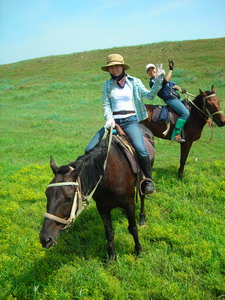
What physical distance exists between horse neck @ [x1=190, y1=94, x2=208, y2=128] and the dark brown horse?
152 inches

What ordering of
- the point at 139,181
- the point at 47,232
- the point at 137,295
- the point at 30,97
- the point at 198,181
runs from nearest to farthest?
→ the point at 47,232 → the point at 137,295 → the point at 139,181 → the point at 198,181 → the point at 30,97

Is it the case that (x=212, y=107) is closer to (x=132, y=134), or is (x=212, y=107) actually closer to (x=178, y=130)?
(x=178, y=130)

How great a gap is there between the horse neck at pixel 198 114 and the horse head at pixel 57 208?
5353 millimetres

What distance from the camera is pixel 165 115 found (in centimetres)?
730

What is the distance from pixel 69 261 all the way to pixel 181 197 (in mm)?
3076

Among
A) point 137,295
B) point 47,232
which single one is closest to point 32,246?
point 47,232

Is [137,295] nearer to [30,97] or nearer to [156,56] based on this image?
[30,97]

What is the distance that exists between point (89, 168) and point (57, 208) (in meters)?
0.71

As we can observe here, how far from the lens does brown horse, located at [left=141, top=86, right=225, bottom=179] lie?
6.97 meters

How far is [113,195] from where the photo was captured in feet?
12.4

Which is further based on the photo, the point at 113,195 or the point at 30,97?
the point at 30,97

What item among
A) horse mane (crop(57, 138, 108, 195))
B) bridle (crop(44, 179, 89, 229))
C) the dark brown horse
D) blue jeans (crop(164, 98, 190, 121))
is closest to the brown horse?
blue jeans (crop(164, 98, 190, 121))

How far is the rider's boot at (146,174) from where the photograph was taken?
441 centimetres

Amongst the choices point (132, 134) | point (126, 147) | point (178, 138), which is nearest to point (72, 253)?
point (126, 147)
